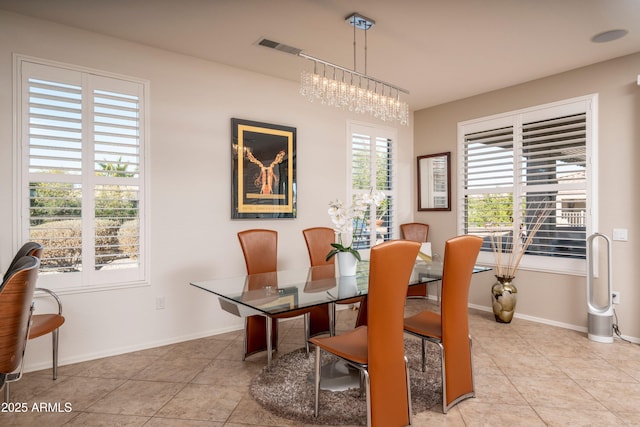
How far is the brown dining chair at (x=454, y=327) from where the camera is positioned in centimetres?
218

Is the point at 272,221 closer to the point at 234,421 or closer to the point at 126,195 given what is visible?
the point at 126,195

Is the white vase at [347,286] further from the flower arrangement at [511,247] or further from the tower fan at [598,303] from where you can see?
the tower fan at [598,303]

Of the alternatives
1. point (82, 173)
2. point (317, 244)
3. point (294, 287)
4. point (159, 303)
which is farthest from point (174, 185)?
point (294, 287)

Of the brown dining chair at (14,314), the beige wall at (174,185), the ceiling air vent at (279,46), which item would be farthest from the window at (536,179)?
the brown dining chair at (14,314)

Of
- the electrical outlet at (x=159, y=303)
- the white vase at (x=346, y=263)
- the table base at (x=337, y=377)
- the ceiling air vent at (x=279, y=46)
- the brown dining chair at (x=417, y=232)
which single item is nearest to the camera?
the table base at (x=337, y=377)

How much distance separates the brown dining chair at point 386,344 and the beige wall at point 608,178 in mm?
2896

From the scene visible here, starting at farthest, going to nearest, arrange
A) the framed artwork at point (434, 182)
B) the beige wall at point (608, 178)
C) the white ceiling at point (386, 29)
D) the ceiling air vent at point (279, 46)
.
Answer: the framed artwork at point (434, 182) → the beige wall at point (608, 178) → the ceiling air vent at point (279, 46) → the white ceiling at point (386, 29)

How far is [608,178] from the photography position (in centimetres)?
366

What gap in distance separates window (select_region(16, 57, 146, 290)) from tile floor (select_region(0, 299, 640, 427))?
0.77 meters

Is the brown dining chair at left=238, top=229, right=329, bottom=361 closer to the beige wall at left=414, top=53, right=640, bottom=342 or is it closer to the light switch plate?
the beige wall at left=414, top=53, right=640, bottom=342

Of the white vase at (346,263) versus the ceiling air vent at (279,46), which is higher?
the ceiling air vent at (279,46)

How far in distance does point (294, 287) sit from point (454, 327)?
1021 millimetres

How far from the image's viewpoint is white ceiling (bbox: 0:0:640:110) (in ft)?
8.75

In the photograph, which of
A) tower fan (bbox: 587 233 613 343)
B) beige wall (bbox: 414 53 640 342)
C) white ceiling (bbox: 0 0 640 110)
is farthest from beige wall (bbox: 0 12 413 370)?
tower fan (bbox: 587 233 613 343)
